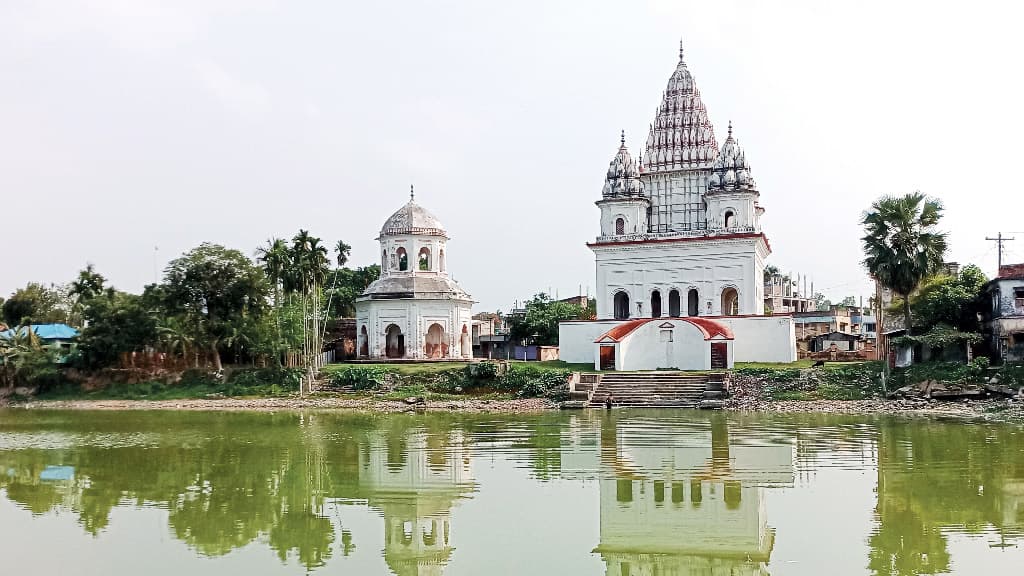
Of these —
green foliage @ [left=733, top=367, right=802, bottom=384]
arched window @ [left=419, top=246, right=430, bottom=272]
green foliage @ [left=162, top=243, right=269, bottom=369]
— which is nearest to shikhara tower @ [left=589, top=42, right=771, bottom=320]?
green foliage @ [left=733, top=367, right=802, bottom=384]

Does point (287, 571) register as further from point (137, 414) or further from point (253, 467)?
point (137, 414)

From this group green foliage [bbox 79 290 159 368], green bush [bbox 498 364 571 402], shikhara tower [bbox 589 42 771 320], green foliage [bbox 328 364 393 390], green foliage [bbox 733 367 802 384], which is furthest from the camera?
shikhara tower [bbox 589 42 771 320]

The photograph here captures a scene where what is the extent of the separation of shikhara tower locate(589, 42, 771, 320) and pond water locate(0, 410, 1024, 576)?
1833cm

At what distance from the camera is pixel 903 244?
35219 mm

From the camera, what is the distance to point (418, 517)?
47.0ft

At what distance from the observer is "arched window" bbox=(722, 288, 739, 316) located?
44969 millimetres

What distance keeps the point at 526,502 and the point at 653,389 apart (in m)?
20.6

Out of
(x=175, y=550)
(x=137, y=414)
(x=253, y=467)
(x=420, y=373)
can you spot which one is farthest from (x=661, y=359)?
(x=175, y=550)

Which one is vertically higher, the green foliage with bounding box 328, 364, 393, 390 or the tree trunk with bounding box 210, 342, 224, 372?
the tree trunk with bounding box 210, 342, 224, 372

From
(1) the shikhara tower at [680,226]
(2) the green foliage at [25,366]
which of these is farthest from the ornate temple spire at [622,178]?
(2) the green foliage at [25,366]

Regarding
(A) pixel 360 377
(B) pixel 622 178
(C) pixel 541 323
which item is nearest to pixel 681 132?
(B) pixel 622 178

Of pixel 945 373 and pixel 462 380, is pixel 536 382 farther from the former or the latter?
pixel 945 373

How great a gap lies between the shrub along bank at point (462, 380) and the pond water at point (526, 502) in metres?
10.7

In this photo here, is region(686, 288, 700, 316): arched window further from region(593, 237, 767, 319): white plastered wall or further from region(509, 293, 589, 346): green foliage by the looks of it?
region(509, 293, 589, 346): green foliage
